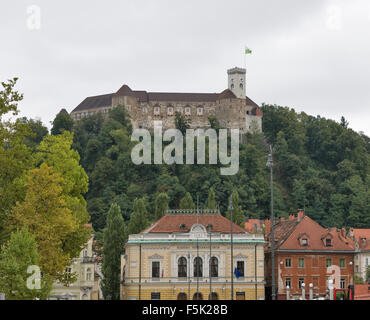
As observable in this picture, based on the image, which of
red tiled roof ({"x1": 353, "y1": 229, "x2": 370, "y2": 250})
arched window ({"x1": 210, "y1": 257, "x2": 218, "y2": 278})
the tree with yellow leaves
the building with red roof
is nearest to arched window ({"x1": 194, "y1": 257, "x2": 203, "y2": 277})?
arched window ({"x1": 210, "y1": 257, "x2": 218, "y2": 278})

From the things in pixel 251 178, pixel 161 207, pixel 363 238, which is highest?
pixel 251 178

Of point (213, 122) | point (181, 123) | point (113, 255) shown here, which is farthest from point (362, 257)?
point (213, 122)

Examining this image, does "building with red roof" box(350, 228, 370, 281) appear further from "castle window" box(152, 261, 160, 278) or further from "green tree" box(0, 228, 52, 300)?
"green tree" box(0, 228, 52, 300)

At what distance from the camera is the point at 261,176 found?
163625mm

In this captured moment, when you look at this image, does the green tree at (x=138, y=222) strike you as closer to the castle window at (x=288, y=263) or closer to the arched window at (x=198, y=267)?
the arched window at (x=198, y=267)

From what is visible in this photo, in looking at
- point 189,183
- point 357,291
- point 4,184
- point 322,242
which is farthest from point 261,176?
point 4,184

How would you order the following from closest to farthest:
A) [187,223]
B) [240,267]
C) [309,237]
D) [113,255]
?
[240,267]
[187,223]
[309,237]
[113,255]

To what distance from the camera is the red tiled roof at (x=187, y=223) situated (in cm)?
7369

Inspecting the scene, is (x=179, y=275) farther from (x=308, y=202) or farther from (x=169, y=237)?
(x=308, y=202)

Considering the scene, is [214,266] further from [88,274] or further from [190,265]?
[88,274]

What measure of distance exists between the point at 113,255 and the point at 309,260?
2354 centimetres

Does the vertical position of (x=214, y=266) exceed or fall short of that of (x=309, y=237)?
it falls short

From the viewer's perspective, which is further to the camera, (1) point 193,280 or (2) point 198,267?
(2) point 198,267

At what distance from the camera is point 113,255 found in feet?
270
